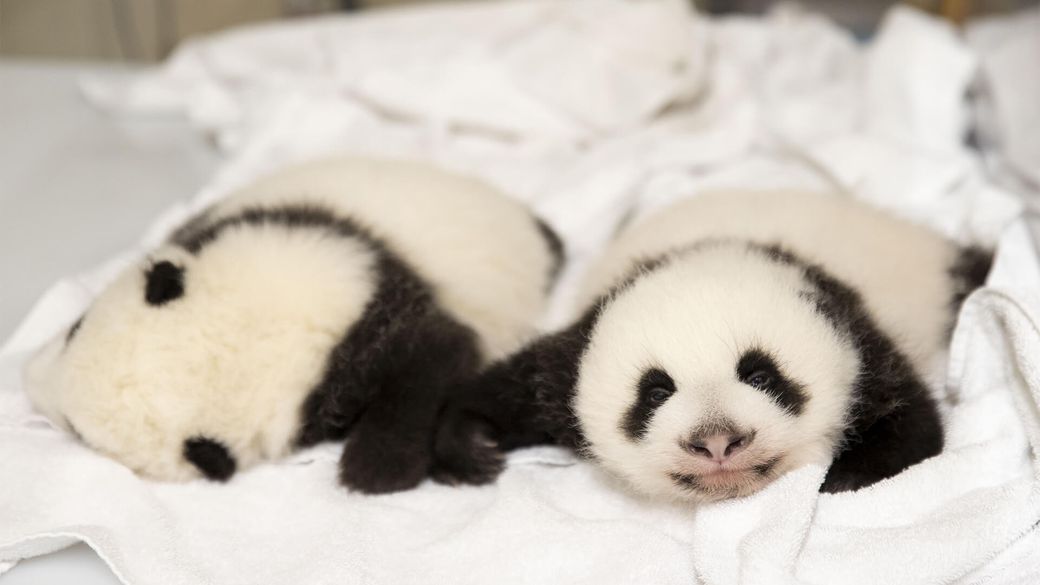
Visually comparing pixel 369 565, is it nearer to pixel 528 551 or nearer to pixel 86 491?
pixel 528 551

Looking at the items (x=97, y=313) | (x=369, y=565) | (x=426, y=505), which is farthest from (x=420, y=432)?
(x=97, y=313)

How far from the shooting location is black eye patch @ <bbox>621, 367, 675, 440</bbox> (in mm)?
1458

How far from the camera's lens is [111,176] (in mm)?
2830

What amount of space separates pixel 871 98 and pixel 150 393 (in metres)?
2.29

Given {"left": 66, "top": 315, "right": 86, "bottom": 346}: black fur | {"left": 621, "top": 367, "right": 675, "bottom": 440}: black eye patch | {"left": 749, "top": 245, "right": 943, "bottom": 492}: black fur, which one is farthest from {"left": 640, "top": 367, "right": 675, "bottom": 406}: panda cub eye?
{"left": 66, "top": 315, "right": 86, "bottom": 346}: black fur

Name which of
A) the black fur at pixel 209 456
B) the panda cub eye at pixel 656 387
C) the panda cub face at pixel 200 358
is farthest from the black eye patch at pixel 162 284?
the panda cub eye at pixel 656 387

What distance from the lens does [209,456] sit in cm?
169

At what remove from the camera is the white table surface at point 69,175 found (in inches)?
92.3

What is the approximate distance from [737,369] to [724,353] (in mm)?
30

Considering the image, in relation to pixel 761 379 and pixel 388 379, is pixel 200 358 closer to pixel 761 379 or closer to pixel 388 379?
pixel 388 379

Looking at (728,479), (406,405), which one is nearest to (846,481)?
(728,479)

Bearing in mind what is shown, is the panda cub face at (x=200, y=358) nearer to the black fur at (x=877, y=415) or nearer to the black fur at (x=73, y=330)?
the black fur at (x=73, y=330)

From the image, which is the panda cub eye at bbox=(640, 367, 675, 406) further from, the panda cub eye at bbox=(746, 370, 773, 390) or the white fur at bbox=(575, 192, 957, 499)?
the panda cub eye at bbox=(746, 370, 773, 390)

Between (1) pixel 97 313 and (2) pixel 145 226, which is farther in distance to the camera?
(2) pixel 145 226
